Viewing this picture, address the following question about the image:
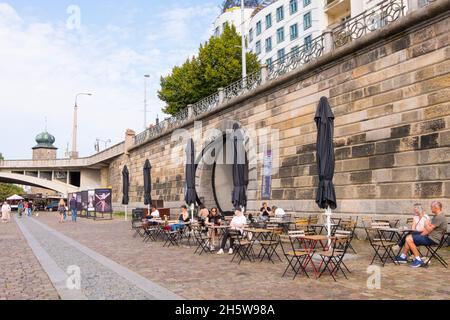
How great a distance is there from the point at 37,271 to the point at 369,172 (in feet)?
30.2

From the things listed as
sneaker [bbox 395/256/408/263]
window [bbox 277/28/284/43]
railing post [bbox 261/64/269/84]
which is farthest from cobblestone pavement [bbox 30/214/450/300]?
window [bbox 277/28/284/43]

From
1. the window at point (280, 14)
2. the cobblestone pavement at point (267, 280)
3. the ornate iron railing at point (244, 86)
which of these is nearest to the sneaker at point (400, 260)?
the cobblestone pavement at point (267, 280)

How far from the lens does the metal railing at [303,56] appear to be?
13.3 m

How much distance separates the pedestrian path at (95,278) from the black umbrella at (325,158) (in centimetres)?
443

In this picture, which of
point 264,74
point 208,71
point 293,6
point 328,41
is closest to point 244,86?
point 264,74

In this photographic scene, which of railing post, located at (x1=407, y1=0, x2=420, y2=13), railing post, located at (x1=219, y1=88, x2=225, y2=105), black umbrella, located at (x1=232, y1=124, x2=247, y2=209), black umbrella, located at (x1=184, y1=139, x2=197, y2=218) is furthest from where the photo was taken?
railing post, located at (x1=219, y1=88, x2=225, y2=105)

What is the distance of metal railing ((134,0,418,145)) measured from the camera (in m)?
13.3

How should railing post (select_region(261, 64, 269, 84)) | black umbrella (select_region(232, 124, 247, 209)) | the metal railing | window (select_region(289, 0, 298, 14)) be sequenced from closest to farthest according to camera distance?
black umbrella (select_region(232, 124, 247, 209)) → the metal railing → railing post (select_region(261, 64, 269, 84)) → window (select_region(289, 0, 298, 14))

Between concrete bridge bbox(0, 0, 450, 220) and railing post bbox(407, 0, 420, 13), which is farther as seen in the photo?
railing post bbox(407, 0, 420, 13)

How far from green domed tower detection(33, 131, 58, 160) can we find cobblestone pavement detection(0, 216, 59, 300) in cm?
10698

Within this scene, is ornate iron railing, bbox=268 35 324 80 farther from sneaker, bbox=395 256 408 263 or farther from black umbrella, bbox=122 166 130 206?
black umbrella, bbox=122 166 130 206

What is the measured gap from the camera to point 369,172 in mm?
12578

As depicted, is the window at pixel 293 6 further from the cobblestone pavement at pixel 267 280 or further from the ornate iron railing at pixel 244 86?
the cobblestone pavement at pixel 267 280

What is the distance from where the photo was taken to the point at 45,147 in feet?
364
